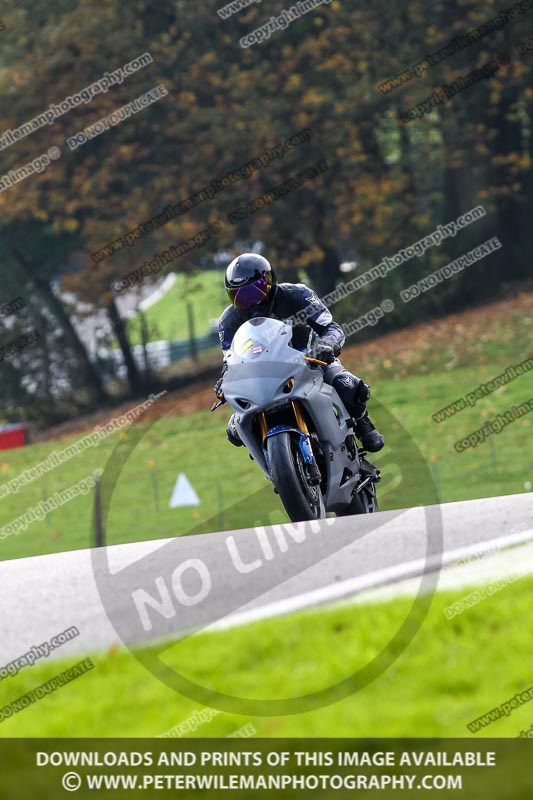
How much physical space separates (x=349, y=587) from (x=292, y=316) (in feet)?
8.38

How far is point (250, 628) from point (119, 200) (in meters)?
26.6

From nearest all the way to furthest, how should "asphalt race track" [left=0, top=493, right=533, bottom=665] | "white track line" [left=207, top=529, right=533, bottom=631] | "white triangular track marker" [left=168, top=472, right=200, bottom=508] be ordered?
"white track line" [left=207, top=529, right=533, bottom=631]
"asphalt race track" [left=0, top=493, right=533, bottom=665]
"white triangular track marker" [left=168, top=472, right=200, bottom=508]

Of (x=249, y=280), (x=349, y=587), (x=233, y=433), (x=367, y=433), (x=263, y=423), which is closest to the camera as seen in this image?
(x=349, y=587)

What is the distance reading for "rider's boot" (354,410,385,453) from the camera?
879 centimetres

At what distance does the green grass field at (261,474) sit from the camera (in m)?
18.8

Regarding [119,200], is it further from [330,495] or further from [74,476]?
[330,495]

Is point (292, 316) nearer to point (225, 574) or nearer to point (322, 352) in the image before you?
point (322, 352)

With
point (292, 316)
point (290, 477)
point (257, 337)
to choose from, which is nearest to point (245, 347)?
point (257, 337)

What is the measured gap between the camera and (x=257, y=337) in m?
7.95

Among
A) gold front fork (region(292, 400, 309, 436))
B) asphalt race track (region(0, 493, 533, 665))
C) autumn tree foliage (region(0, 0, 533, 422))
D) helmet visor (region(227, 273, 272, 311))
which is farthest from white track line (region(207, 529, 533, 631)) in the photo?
autumn tree foliage (region(0, 0, 533, 422))

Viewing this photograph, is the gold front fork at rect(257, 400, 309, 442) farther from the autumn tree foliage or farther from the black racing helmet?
the autumn tree foliage

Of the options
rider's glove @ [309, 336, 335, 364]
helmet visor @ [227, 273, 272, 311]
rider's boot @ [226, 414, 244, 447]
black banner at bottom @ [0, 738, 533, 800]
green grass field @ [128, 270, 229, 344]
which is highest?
green grass field @ [128, 270, 229, 344]

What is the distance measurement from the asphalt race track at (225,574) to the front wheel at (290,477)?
0.57ft

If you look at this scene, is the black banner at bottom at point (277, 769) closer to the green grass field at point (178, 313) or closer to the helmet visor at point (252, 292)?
the helmet visor at point (252, 292)
